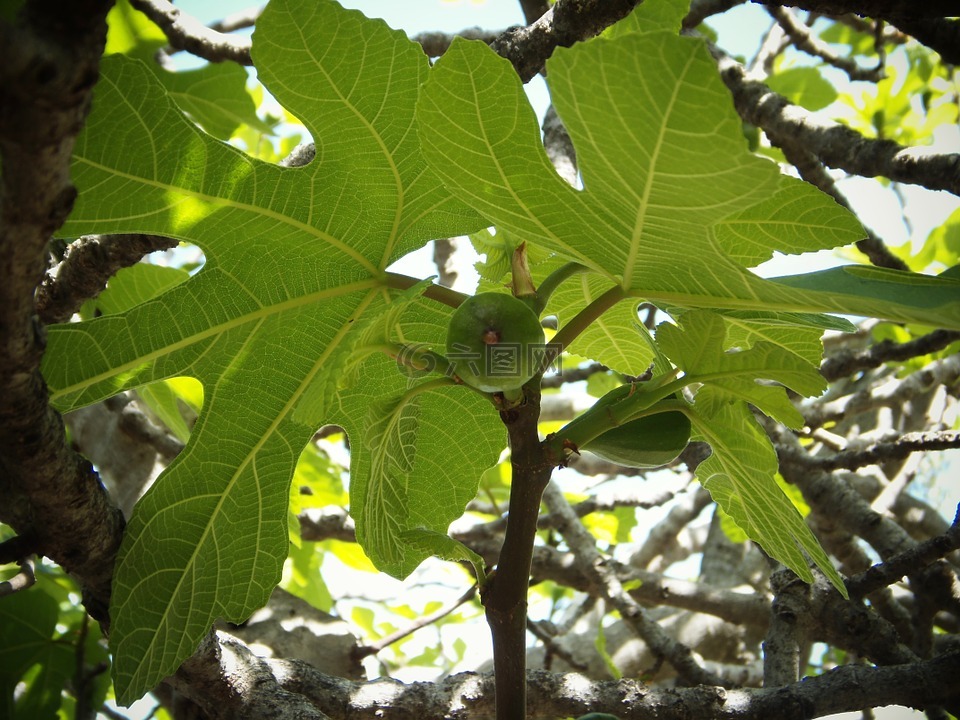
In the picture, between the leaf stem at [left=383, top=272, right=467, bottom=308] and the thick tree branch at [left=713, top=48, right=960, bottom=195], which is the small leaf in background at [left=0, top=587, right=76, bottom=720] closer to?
the leaf stem at [left=383, top=272, right=467, bottom=308]

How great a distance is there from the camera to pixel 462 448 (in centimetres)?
150

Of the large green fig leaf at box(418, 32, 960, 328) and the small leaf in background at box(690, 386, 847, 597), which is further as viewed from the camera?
the small leaf in background at box(690, 386, 847, 597)

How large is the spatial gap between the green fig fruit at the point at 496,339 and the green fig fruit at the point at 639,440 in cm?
22

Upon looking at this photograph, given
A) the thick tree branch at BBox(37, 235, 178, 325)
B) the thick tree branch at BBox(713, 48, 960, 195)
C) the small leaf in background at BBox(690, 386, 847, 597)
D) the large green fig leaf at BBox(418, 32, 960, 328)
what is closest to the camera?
the large green fig leaf at BBox(418, 32, 960, 328)

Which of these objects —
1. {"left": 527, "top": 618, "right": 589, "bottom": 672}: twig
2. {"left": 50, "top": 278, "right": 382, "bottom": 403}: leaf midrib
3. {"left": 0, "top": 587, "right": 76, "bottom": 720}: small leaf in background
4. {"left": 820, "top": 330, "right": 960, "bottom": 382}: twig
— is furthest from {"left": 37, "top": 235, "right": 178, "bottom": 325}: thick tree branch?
{"left": 820, "top": 330, "right": 960, "bottom": 382}: twig

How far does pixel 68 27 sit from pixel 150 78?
1.88 ft

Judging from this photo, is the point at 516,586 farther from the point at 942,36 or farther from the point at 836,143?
the point at 836,143

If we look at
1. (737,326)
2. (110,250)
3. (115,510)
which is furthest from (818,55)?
(115,510)

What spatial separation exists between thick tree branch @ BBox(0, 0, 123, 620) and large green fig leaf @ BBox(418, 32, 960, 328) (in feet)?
1.57

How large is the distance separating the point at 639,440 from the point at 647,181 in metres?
0.40

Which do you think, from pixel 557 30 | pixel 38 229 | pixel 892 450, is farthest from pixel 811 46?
pixel 38 229

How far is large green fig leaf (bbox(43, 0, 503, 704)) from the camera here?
3.76 ft

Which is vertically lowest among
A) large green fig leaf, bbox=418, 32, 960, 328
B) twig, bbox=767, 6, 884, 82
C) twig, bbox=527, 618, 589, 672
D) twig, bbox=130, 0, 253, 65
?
twig, bbox=527, 618, 589, 672

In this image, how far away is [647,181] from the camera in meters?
0.95
